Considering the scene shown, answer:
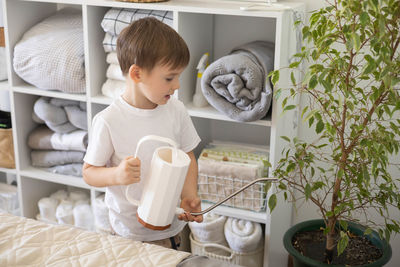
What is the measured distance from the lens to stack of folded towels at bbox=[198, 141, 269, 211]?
192 centimetres

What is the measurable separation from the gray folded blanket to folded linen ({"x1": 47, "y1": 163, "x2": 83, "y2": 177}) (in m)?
0.76

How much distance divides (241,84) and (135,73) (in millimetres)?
521

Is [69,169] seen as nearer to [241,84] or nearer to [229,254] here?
[229,254]

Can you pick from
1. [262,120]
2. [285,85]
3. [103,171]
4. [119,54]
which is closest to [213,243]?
[262,120]

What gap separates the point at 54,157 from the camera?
2301 millimetres

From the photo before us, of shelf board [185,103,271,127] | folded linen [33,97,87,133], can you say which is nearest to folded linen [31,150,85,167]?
folded linen [33,97,87,133]

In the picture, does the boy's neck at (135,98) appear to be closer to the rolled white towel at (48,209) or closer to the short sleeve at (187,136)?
the short sleeve at (187,136)

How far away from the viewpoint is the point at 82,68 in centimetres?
208

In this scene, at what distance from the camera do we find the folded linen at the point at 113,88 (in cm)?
206

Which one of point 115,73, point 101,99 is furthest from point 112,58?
point 101,99

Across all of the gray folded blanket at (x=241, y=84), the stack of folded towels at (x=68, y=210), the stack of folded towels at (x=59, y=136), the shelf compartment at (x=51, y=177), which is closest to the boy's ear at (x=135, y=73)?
the gray folded blanket at (x=241, y=84)

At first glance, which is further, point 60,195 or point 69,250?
point 60,195

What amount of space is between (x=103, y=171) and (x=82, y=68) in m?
0.84

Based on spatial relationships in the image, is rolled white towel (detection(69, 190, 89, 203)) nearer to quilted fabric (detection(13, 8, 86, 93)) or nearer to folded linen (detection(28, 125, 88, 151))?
folded linen (detection(28, 125, 88, 151))
